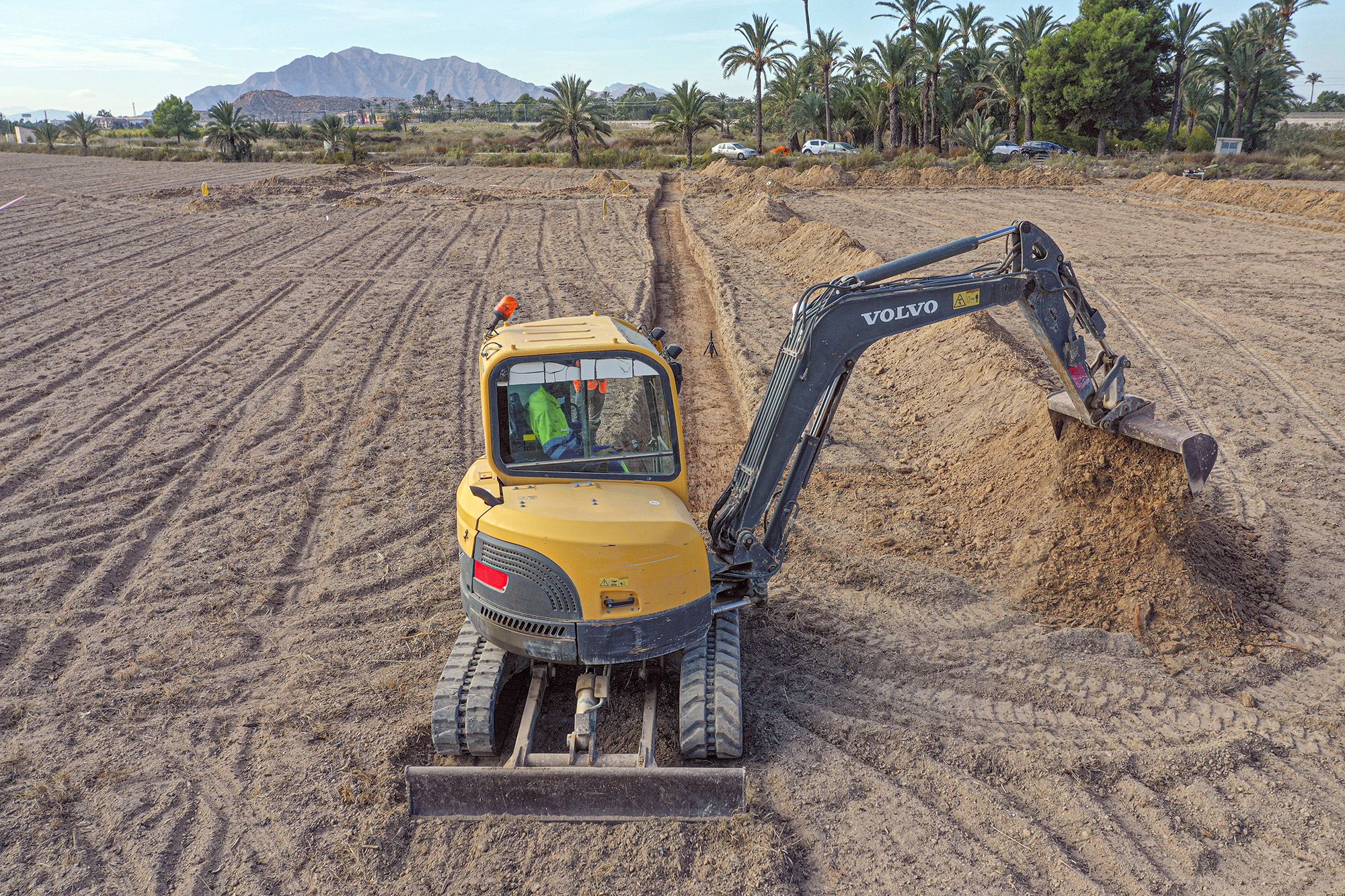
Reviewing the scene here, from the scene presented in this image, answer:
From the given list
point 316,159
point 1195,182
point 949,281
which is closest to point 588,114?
point 316,159

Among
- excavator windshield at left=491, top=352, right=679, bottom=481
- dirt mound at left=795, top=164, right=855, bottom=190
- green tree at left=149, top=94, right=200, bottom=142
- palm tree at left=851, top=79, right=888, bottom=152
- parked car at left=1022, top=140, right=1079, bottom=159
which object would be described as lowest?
excavator windshield at left=491, top=352, right=679, bottom=481

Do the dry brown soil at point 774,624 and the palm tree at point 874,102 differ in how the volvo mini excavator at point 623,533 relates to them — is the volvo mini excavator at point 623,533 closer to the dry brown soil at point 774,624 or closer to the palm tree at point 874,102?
the dry brown soil at point 774,624

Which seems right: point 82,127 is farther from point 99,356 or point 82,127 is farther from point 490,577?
point 490,577

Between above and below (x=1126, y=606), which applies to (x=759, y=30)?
above

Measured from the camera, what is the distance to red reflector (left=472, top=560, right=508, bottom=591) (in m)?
5.38

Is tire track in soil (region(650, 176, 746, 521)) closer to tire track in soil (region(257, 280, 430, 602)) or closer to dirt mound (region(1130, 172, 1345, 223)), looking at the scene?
tire track in soil (region(257, 280, 430, 602))

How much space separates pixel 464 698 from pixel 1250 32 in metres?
60.5

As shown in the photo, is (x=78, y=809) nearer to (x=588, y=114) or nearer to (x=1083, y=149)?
(x=588, y=114)

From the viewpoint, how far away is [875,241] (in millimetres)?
23188

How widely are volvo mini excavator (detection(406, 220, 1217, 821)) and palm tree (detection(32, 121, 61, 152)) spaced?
81649 mm

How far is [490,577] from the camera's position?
17.9ft

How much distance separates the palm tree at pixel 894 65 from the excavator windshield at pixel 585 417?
50.4 m

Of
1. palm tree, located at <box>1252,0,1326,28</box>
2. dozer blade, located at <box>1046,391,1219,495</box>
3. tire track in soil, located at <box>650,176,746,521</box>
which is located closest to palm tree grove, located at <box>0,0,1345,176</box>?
palm tree, located at <box>1252,0,1326,28</box>

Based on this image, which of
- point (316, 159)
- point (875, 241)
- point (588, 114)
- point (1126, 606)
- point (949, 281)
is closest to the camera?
point (949, 281)
